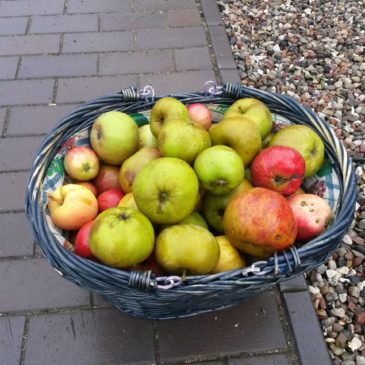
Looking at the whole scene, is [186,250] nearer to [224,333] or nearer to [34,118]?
[224,333]

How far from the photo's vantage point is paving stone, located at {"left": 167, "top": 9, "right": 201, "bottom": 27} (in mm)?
3379

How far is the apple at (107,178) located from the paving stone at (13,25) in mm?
2012

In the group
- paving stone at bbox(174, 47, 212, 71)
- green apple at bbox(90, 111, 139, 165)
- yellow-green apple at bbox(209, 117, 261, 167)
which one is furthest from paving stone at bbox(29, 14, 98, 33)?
yellow-green apple at bbox(209, 117, 261, 167)

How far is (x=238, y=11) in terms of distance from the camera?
11.5 feet

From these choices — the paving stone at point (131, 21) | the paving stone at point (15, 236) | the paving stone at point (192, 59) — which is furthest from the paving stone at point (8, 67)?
the paving stone at point (15, 236)

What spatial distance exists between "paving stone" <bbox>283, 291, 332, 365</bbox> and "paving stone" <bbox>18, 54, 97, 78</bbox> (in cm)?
189

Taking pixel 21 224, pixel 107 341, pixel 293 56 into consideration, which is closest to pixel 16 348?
pixel 107 341

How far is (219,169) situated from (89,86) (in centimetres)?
170

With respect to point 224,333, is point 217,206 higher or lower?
higher

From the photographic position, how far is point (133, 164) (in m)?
1.63

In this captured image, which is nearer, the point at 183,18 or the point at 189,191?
the point at 189,191

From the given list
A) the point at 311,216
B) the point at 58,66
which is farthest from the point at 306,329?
the point at 58,66

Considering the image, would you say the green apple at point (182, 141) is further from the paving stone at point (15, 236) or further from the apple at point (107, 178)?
the paving stone at point (15, 236)

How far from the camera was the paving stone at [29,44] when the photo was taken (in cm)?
314
